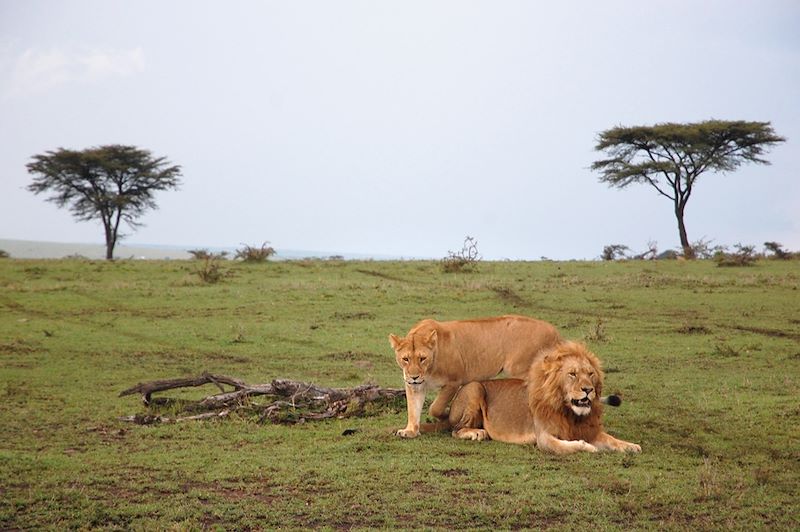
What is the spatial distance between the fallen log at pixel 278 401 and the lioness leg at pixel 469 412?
1636 mm

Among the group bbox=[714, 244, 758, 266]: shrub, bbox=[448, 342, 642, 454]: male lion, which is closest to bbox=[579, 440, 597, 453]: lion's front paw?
bbox=[448, 342, 642, 454]: male lion

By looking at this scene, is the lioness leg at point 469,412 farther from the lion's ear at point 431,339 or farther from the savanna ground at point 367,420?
the lion's ear at point 431,339

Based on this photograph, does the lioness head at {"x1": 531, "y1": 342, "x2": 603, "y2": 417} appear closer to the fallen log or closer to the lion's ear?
the lion's ear

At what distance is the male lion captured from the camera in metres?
8.57

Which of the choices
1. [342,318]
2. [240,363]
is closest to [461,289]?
[342,318]

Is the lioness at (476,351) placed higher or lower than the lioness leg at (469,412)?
higher

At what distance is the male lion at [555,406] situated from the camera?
857 centimetres

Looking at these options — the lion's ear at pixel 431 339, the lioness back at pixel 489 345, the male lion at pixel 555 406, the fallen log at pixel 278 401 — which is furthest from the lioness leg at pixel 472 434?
the fallen log at pixel 278 401

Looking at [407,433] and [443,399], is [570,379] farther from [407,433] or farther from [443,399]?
[407,433]

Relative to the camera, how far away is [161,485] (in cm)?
768

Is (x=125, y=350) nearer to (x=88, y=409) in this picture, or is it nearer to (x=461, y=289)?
(x=88, y=409)

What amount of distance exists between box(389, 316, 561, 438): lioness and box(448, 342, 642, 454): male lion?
1.23 feet

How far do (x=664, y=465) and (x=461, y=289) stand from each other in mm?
16082

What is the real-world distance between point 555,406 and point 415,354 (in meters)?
1.47
